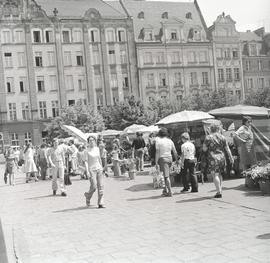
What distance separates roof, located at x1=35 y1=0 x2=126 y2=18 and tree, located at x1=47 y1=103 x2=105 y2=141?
13.4m

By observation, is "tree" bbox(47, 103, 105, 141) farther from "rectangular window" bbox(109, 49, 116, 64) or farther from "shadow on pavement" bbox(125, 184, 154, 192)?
"shadow on pavement" bbox(125, 184, 154, 192)

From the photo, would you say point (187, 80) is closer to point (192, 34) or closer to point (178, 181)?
point (192, 34)

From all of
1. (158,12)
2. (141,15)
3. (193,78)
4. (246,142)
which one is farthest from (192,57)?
(246,142)

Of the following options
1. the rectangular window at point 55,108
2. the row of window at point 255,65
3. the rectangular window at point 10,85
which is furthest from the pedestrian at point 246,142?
the row of window at point 255,65

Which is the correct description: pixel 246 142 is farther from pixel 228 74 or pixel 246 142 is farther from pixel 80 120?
pixel 228 74

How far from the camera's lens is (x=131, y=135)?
3484 centimetres

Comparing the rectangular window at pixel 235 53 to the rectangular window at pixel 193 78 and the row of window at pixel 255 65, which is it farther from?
the rectangular window at pixel 193 78

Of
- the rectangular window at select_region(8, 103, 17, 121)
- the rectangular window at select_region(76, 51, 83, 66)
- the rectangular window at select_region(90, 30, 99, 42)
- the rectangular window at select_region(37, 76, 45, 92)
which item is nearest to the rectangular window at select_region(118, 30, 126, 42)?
the rectangular window at select_region(90, 30, 99, 42)

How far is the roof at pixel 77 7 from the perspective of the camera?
5588 cm

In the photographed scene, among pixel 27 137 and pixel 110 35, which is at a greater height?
pixel 110 35

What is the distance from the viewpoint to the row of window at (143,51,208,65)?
58.2m

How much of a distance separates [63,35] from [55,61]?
3.27 m

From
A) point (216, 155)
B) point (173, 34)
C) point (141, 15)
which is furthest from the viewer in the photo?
point (141, 15)

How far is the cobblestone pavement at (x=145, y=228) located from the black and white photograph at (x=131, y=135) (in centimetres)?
4
